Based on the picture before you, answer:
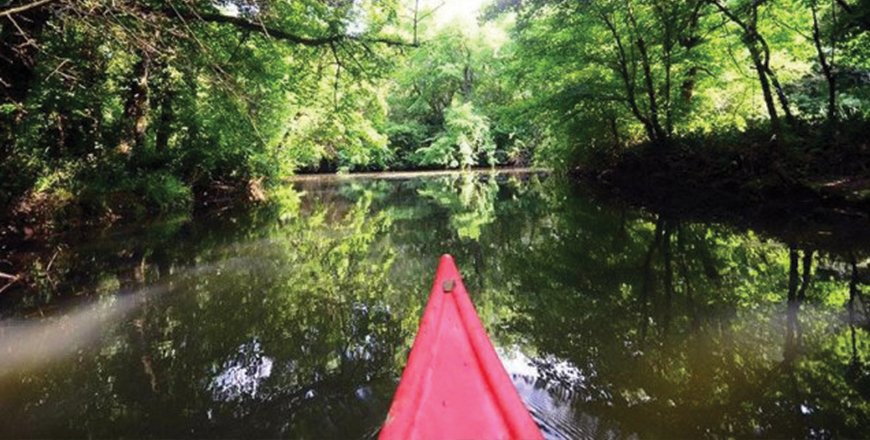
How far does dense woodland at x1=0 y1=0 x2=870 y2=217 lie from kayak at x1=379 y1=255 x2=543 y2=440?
13.8 ft

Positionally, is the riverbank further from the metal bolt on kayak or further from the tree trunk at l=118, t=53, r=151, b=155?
the tree trunk at l=118, t=53, r=151, b=155

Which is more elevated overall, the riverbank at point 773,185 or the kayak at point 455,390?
the riverbank at point 773,185

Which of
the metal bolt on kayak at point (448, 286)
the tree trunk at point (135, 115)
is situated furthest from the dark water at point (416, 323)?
the tree trunk at point (135, 115)

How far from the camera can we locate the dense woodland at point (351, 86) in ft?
24.0

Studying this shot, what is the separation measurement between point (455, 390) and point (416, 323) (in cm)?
211

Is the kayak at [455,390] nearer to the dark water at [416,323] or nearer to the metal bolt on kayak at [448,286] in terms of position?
the metal bolt on kayak at [448,286]

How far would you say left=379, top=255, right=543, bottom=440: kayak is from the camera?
1659 mm

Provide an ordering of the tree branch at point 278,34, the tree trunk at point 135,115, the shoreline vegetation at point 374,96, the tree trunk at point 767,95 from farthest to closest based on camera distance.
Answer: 1. the tree trunk at point 135,115
2. the tree trunk at point 767,95
3. the tree branch at point 278,34
4. the shoreline vegetation at point 374,96

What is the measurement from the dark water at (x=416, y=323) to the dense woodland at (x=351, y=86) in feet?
7.47

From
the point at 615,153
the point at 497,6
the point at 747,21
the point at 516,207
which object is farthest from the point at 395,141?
the point at 747,21

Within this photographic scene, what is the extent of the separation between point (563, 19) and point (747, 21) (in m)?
4.22

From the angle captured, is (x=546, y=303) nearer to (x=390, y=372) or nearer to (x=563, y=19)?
(x=390, y=372)

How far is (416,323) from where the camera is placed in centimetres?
392

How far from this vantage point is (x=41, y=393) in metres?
2.93
